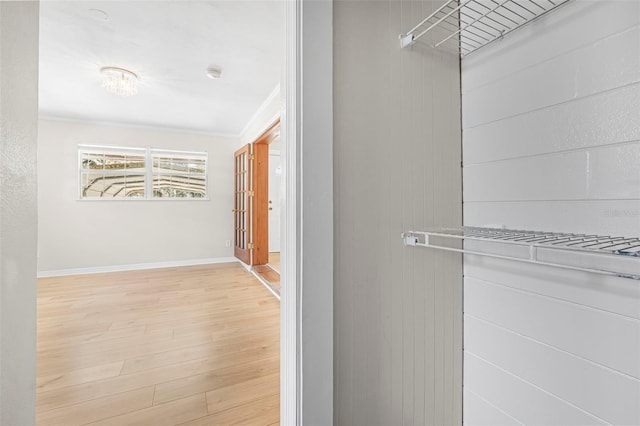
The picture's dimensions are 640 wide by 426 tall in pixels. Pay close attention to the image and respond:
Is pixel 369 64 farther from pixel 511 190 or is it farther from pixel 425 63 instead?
pixel 511 190

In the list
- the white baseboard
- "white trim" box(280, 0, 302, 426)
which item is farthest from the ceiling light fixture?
the white baseboard

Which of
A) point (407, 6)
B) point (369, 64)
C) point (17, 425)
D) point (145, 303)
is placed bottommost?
point (145, 303)

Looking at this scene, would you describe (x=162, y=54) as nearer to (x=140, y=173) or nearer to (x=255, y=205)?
(x=255, y=205)

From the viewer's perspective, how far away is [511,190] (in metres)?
0.93

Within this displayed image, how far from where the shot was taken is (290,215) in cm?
81

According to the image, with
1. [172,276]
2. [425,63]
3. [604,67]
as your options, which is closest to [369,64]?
[425,63]

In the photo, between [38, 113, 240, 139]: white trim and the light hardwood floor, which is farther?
[38, 113, 240, 139]: white trim

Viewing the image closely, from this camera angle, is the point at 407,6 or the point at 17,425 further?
the point at 407,6

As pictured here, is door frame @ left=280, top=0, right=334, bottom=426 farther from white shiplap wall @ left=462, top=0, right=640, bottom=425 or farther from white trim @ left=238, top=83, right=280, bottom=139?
white trim @ left=238, top=83, right=280, bottom=139

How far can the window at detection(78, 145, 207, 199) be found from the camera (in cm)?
441

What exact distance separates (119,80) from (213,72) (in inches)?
37.1

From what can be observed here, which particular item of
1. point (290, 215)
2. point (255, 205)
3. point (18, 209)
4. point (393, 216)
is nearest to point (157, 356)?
→ point (18, 209)

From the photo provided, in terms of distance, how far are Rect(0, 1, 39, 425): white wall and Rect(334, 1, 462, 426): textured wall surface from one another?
0.73 m

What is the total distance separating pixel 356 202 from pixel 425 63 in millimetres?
578
